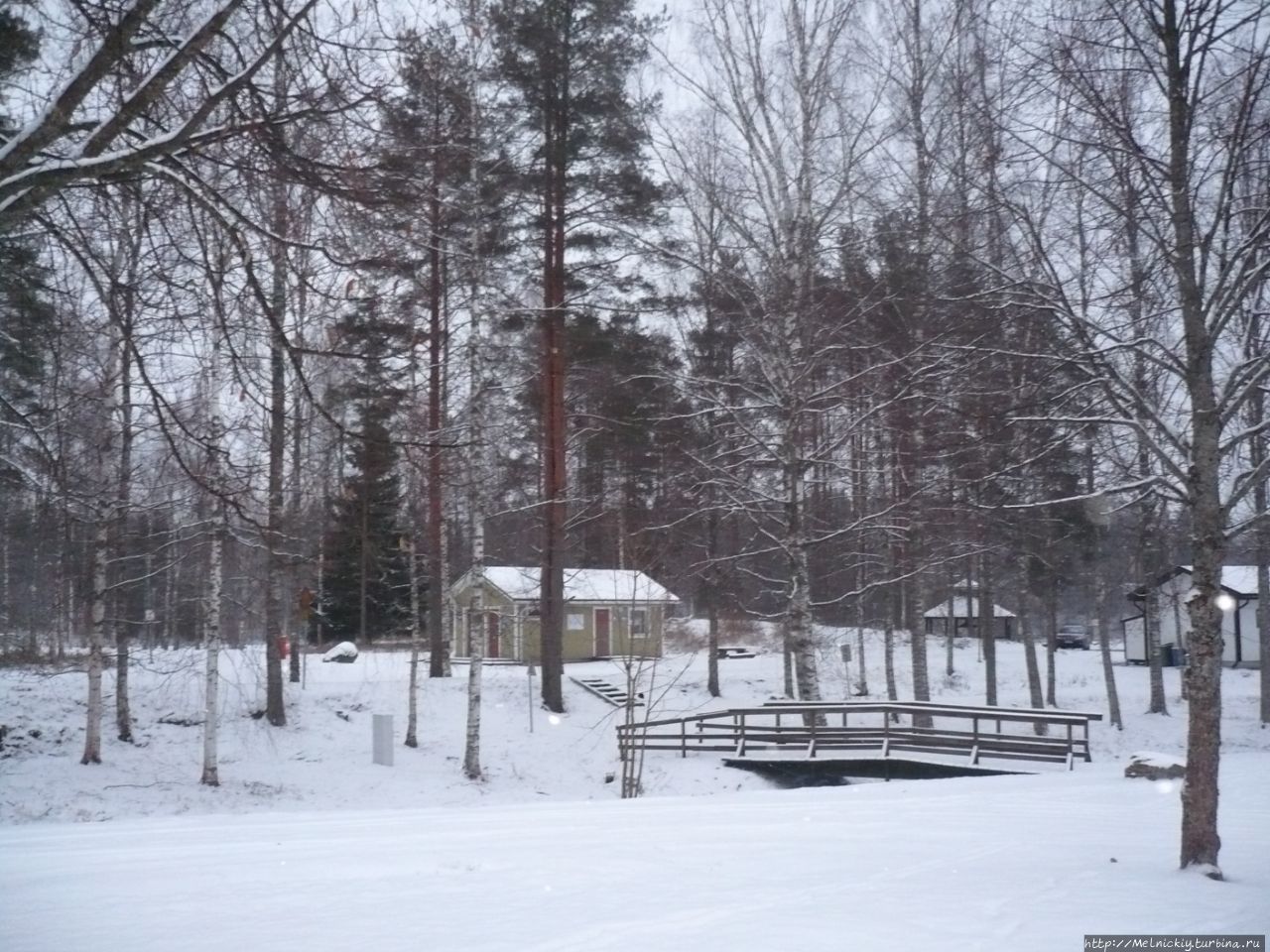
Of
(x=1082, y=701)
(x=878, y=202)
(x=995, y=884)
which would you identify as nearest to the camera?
(x=995, y=884)

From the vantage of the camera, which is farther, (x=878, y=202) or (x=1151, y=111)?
(x=878, y=202)

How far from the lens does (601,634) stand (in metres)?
41.1

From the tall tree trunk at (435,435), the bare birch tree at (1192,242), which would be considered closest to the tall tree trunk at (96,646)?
the tall tree trunk at (435,435)

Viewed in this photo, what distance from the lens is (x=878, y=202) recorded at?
1424 cm

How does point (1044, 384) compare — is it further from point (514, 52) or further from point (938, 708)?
point (514, 52)

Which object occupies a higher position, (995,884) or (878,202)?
(878,202)

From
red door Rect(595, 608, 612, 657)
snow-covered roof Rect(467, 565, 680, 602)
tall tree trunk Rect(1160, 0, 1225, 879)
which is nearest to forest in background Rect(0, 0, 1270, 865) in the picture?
tall tree trunk Rect(1160, 0, 1225, 879)

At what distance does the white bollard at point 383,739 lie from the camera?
19672 millimetres

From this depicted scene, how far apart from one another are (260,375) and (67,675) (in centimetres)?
2019

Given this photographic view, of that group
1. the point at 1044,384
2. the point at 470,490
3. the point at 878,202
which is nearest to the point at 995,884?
the point at 1044,384

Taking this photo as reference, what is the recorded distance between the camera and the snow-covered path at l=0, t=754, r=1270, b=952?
18.0 feet

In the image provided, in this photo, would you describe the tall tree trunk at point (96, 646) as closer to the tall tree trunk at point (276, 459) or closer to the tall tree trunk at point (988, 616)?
the tall tree trunk at point (276, 459)

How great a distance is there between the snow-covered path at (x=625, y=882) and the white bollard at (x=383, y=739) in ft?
30.5

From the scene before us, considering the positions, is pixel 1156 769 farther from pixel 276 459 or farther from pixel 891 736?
pixel 276 459
